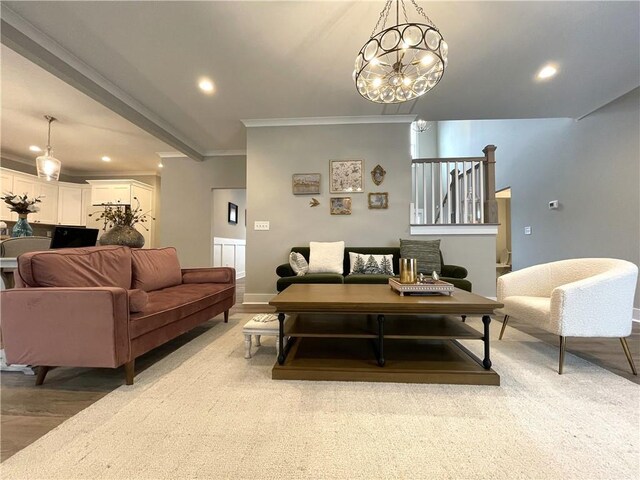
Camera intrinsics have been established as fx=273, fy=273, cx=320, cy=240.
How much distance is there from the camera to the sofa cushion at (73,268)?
1578 millimetres

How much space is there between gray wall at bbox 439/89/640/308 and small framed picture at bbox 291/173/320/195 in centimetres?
357

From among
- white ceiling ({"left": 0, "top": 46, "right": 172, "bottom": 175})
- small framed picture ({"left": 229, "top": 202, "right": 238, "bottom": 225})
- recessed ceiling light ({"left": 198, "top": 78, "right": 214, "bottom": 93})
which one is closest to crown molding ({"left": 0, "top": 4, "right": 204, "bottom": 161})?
white ceiling ({"left": 0, "top": 46, "right": 172, "bottom": 175})

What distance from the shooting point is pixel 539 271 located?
2363mm

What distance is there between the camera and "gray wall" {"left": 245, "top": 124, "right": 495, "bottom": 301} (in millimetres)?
3945

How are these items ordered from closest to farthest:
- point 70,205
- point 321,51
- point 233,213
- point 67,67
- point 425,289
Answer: point 425,289
point 321,51
point 67,67
point 70,205
point 233,213

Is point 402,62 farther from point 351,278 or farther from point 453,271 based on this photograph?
point 453,271

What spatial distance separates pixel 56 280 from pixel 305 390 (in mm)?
1597

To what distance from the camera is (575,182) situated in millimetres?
3760

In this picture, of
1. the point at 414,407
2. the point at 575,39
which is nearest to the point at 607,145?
the point at 575,39

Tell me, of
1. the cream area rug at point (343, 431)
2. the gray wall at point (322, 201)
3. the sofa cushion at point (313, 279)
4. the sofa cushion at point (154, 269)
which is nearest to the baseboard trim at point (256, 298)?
the gray wall at point (322, 201)

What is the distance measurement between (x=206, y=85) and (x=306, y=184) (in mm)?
1713

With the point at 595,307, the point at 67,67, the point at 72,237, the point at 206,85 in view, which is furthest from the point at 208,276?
the point at 595,307

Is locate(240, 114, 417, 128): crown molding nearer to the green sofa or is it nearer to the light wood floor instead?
the green sofa

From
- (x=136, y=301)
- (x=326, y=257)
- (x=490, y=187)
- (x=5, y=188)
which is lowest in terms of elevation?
(x=136, y=301)
